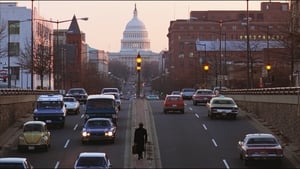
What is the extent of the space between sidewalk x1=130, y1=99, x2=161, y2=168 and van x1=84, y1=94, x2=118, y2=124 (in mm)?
1632

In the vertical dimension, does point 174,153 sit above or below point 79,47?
below

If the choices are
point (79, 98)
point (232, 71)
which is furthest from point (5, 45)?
point (79, 98)

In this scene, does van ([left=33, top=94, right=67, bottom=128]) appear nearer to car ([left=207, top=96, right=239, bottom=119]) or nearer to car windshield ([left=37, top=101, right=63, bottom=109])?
car windshield ([left=37, top=101, right=63, bottom=109])

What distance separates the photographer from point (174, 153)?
3603cm

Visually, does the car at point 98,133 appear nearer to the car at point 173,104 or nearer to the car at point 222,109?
the car at point 222,109

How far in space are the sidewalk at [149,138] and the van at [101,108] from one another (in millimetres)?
1632

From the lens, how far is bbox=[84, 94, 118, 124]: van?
148ft

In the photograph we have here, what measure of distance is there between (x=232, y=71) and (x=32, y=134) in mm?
85810

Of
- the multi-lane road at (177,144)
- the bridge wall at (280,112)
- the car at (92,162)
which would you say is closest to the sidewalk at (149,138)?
the multi-lane road at (177,144)

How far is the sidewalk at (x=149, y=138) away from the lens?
1257 inches

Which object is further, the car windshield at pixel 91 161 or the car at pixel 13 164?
the car windshield at pixel 91 161

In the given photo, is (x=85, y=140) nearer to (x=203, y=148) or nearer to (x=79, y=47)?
(x=203, y=148)

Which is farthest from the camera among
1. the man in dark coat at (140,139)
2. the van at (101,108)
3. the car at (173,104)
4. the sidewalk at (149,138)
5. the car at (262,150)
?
the car at (173,104)

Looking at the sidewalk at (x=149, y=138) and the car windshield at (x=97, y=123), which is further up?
the car windshield at (x=97, y=123)
